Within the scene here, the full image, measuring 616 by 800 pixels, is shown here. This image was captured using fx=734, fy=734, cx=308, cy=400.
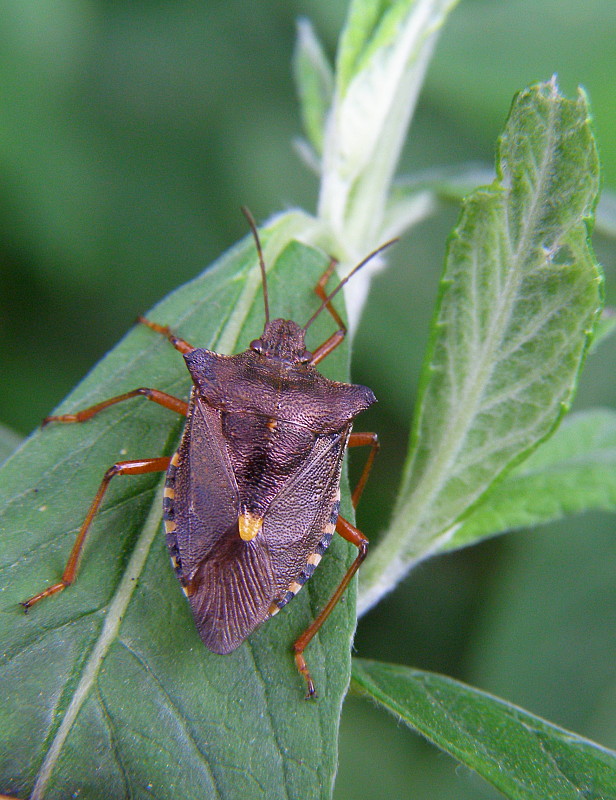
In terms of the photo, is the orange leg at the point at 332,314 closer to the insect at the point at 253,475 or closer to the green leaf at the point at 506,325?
the insect at the point at 253,475

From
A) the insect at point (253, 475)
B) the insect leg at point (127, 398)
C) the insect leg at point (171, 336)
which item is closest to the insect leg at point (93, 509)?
the insect at point (253, 475)

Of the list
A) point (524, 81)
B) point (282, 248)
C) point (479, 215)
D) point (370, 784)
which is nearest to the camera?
point (479, 215)

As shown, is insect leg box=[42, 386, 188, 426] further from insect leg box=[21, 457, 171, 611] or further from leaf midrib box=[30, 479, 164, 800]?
leaf midrib box=[30, 479, 164, 800]

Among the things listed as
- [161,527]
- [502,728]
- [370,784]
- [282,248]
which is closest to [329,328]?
[282,248]

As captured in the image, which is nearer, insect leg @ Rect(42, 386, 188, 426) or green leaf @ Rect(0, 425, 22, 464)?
insect leg @ Rect(42, 386, 188, 426)

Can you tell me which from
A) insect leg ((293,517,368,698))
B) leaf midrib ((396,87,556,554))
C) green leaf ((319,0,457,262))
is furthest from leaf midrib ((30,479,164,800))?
green leaf ((319,0,457,262))

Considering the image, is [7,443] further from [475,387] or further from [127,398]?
[475,387]

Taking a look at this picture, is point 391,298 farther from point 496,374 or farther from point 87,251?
point 496,374

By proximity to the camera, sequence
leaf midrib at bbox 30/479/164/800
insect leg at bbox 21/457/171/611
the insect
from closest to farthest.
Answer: leaf midrib at bbox 30/479/164/800 → insect leg at bbox 21/457/171/611 → the insect
